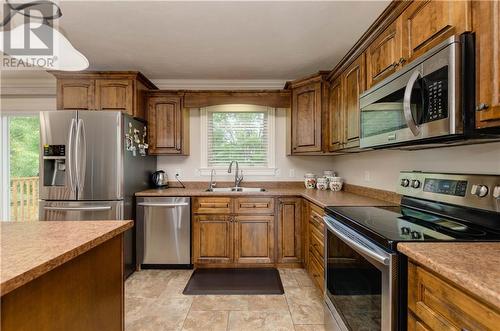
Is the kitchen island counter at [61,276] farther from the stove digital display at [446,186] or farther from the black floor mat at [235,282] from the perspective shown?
the stove digital display at [446,186]

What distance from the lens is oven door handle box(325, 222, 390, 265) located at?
1.13 metres

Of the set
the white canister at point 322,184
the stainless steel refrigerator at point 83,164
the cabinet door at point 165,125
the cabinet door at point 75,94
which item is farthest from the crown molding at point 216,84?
the white canister at point 322,184

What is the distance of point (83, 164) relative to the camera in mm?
2818

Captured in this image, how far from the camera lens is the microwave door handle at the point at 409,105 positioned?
4.30ft

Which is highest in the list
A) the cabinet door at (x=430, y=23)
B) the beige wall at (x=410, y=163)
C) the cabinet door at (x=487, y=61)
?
the cabinet door at (x=430, y=23)

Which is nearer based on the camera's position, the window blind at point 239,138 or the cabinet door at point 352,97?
the cabinet door at point 352,97

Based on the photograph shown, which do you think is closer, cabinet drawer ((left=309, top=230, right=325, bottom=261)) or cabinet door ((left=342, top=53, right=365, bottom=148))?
cabinet door ((left=342, top=53, right=365, bottom=148))

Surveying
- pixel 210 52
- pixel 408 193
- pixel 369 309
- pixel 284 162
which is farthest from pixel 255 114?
pixel 369 309

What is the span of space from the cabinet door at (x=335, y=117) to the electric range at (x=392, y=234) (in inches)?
37.7

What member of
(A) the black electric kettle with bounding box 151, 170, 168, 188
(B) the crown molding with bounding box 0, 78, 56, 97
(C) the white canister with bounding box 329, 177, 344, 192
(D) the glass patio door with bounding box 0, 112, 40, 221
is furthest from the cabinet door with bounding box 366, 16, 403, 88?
(D) the glass patio door with bounding box 0, 112, 40, 221

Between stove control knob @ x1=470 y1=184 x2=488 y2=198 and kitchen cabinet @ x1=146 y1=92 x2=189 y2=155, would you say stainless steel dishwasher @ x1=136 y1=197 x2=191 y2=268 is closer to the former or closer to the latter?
kitchen cabinet @ x1=146 y1=92 x2=189 y2=155

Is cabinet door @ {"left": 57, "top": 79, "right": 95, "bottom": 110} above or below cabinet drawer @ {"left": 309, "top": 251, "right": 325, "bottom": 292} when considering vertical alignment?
above

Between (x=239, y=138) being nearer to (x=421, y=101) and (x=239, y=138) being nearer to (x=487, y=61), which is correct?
(x=421, y=101)

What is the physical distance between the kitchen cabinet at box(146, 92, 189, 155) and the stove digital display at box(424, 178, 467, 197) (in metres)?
2.79
